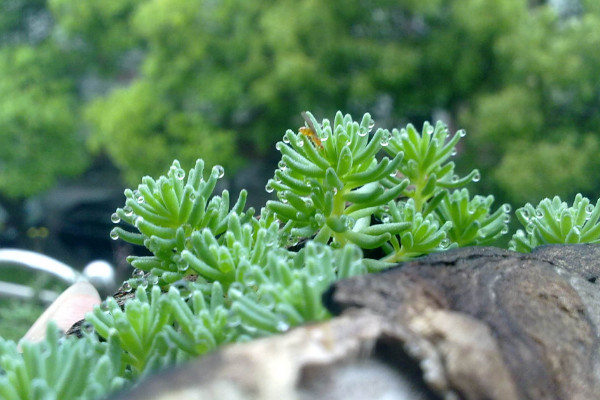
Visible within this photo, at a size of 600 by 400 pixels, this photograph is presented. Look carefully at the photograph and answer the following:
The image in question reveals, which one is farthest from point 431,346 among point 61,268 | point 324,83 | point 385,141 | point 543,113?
point 324,83

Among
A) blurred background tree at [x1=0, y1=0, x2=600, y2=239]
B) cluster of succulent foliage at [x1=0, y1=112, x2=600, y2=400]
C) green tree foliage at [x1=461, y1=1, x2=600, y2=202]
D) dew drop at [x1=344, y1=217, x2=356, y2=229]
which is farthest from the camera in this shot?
blurred background tree at [x1=0, y1=0, x2=600, y2=239]

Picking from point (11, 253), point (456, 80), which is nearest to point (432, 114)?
point (456, 80)

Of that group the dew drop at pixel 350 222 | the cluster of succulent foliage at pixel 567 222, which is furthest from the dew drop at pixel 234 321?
the cluster of succulent foliage at pixel 567 222

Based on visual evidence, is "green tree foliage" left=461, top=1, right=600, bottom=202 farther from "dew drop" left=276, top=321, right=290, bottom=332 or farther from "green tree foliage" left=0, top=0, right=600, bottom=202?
"dew drop" left=276, top=321, right=290, bottom=332

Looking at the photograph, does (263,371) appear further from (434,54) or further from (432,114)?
(432,114)

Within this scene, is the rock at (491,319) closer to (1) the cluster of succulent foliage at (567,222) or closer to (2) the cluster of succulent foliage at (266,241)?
(2) the cluster of succulent foliage at (266,241)

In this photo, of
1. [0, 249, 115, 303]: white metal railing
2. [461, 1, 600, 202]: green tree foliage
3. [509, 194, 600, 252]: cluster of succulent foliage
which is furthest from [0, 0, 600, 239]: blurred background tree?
[509, 194, 600, 252]: cluster of succulent foliage

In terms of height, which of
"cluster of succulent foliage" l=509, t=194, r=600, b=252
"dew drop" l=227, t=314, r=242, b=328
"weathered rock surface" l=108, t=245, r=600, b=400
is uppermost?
"cluster of succulent foliage" l=509, t=194, r=600, b=252
